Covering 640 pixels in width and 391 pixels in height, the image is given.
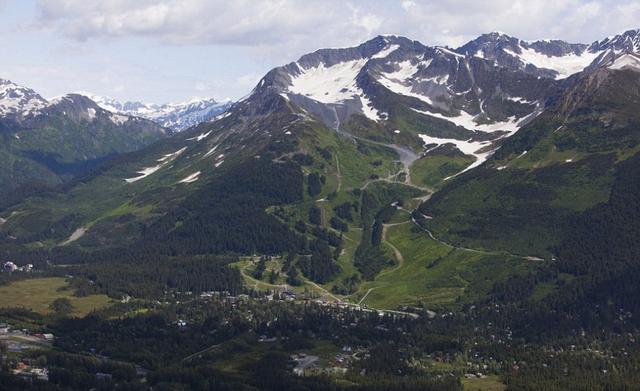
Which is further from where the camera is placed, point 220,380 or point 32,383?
point 220,380

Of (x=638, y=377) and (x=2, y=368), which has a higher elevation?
(x=2, y=368)

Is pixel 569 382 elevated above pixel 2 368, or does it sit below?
below

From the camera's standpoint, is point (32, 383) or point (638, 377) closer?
point (32, 383)

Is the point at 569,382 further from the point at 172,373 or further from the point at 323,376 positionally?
the point at 172,373

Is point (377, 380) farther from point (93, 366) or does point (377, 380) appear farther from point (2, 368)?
point (2, 368)

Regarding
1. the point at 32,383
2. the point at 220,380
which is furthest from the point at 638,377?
the point at 32,383

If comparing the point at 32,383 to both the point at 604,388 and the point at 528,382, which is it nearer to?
the point at 528,382

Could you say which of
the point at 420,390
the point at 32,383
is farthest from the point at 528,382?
the point at 32,383

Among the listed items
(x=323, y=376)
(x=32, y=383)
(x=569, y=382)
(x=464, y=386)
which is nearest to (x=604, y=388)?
(x=569, y=382)
